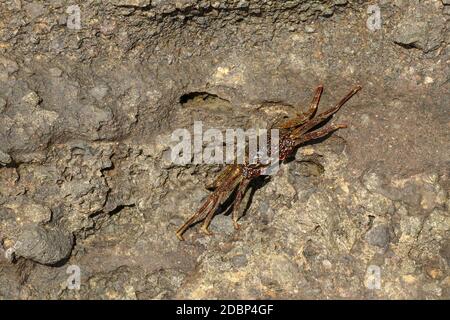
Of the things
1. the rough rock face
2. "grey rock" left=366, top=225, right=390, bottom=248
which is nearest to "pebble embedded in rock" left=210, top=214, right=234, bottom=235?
the rough rock face

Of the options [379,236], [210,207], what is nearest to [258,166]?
[210,207]

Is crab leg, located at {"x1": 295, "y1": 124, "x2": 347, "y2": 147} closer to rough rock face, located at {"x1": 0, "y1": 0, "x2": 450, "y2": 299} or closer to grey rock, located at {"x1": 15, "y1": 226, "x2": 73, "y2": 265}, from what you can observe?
rough rock face, located at {"x1": 0, "y1": 0, "x2": 450, "y2": 299}

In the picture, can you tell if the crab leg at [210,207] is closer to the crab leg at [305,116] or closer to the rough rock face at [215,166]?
the rough rock face at [215,166]

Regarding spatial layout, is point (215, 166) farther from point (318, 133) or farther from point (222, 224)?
point (318, 133)

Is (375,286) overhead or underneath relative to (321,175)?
underneath
